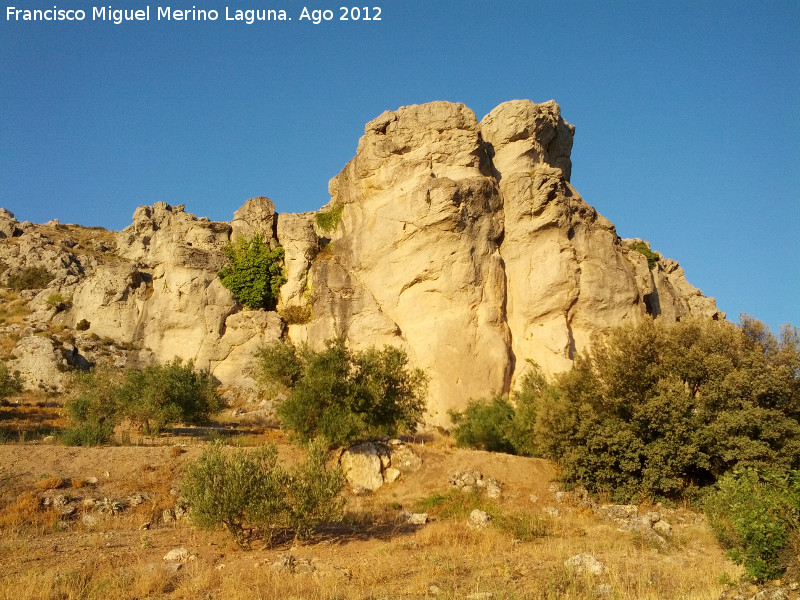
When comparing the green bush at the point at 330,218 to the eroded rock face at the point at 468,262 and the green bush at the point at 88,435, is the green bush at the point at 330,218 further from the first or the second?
the green bush at the point at 88,435

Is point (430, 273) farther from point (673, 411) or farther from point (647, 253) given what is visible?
point (673, 411)

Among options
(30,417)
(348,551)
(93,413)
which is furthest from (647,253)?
(30,417)

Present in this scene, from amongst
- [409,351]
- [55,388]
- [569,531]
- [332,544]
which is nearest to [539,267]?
[409,351]

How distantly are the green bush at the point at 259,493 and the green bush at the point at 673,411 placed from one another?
9074 millimetres

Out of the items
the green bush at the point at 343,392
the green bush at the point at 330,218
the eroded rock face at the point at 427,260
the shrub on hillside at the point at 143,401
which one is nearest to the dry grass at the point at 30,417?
the shrub on hillside at the point at 143,401

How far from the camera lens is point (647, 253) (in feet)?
143

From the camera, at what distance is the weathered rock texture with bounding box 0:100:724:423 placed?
3509cm

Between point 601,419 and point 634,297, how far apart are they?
17616 millimetres

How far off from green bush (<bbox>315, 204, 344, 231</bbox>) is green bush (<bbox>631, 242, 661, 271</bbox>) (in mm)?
19997

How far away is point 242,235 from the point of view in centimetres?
4081

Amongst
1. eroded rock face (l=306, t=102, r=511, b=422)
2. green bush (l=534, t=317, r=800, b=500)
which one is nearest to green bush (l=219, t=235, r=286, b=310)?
eroded rock face (l=306, t=102, r=511, b=422)

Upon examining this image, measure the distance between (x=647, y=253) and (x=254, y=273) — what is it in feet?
86.1

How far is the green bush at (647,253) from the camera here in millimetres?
42406

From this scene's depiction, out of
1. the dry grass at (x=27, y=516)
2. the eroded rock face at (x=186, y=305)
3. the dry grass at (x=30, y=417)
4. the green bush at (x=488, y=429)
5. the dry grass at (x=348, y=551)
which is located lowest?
the dry grass at (x=348, y=551)
